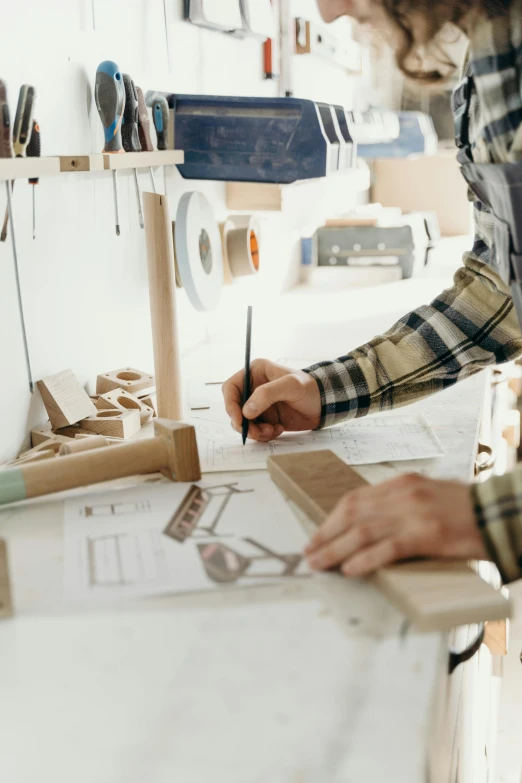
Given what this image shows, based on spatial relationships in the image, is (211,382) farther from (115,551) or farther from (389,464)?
(115,551)

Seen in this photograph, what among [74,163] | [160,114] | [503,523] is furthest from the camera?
[160,114]

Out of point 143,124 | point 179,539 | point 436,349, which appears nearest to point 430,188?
point 143,124

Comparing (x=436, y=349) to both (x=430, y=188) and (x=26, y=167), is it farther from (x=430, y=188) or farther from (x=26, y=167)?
(x=430, y=188)

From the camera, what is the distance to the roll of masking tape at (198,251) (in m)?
1.51

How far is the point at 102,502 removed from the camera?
0.89 meters

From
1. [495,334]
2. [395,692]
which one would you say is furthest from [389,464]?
[395,692]

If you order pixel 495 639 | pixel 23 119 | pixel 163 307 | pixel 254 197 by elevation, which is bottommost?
pixel 495 639

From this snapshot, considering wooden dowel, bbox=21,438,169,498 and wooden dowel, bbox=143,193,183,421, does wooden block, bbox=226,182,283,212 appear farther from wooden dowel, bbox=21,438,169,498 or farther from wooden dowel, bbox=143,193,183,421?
wooden dowel, bbox=21,438,169,498

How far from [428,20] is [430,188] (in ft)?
9.08

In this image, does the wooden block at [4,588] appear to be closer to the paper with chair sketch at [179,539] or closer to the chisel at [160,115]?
the paper with chair sketch at [179,539]

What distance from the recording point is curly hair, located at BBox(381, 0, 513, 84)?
29.9 inches

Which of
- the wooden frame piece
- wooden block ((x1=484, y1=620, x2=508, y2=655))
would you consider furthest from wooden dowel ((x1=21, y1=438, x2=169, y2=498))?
wooden block ((x1=484, y1=620, x2=508, y2=655))

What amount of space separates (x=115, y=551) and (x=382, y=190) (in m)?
3.05

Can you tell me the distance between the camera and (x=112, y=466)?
89 cm
